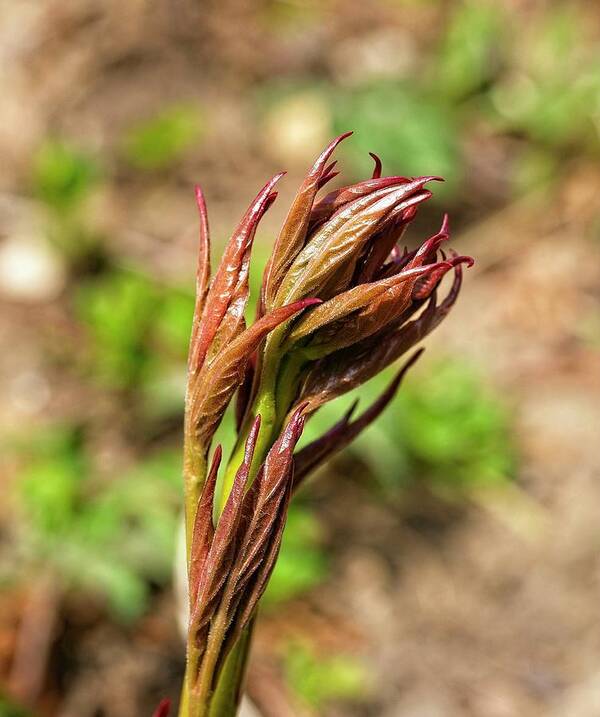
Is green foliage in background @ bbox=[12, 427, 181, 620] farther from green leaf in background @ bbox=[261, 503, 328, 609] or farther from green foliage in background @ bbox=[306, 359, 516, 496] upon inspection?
green foliage in background @ bbox=[306, 359, 516, 496]

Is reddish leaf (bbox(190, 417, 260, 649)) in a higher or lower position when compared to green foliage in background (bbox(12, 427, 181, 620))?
lower

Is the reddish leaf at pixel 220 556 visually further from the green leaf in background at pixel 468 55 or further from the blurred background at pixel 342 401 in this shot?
the green leaf in background at pixel 468 55

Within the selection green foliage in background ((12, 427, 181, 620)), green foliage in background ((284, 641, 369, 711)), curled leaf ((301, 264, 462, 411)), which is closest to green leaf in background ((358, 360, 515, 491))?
green foliage in background ((284, 641, 369, 711))

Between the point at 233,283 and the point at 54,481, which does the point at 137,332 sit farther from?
the point at 233,283

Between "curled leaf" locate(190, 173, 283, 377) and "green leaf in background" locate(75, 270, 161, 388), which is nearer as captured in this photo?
"curled leaf" locate(190, 173, 283, 377)

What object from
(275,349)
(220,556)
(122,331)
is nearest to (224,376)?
(275,349)

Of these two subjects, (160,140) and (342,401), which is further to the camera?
(160,140)

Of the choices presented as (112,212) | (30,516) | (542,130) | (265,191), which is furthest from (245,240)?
(542,130)
